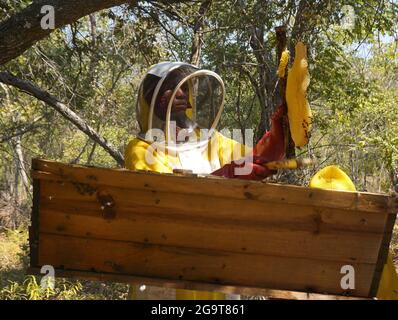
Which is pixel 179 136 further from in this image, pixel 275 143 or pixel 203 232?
pixel 203 232

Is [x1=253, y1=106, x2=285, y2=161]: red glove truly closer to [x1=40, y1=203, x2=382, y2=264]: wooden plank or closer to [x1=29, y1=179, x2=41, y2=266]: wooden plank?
[x1=40, y1=203, x2=382, y2=264]: wooden plank

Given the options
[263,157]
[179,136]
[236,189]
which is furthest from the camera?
[179,136]

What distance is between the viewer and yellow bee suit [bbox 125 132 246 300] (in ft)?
8.84

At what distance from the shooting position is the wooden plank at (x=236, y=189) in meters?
2.07

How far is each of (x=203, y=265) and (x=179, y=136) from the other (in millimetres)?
1078

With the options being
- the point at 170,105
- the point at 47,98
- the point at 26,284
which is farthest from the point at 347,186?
the point at 26,284

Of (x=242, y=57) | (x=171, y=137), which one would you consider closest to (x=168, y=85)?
(x=171, y=137)

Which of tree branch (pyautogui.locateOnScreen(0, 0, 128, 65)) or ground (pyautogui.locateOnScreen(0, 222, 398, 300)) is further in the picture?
ground (pyautogui.locateOnScreen(0, 222, 398, 300))

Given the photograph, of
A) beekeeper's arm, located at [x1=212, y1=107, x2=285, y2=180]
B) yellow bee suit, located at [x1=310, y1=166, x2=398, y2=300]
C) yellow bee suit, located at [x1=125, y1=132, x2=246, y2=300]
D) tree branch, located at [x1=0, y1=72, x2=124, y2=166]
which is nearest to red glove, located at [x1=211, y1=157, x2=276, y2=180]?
beekeeper's arm, located at [x1=212, y1=107, x2=285, y2=180]

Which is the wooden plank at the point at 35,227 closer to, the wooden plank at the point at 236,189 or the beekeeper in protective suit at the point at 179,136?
the wooden plank at the point at 236,189

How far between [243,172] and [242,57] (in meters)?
4.26

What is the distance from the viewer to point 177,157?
2.93 meters

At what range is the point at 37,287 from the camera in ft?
22.3

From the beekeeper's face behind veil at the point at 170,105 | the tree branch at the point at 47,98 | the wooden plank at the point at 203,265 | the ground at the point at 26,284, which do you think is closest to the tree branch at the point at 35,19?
the beekeeper's face behind veil at the point at 170,105
